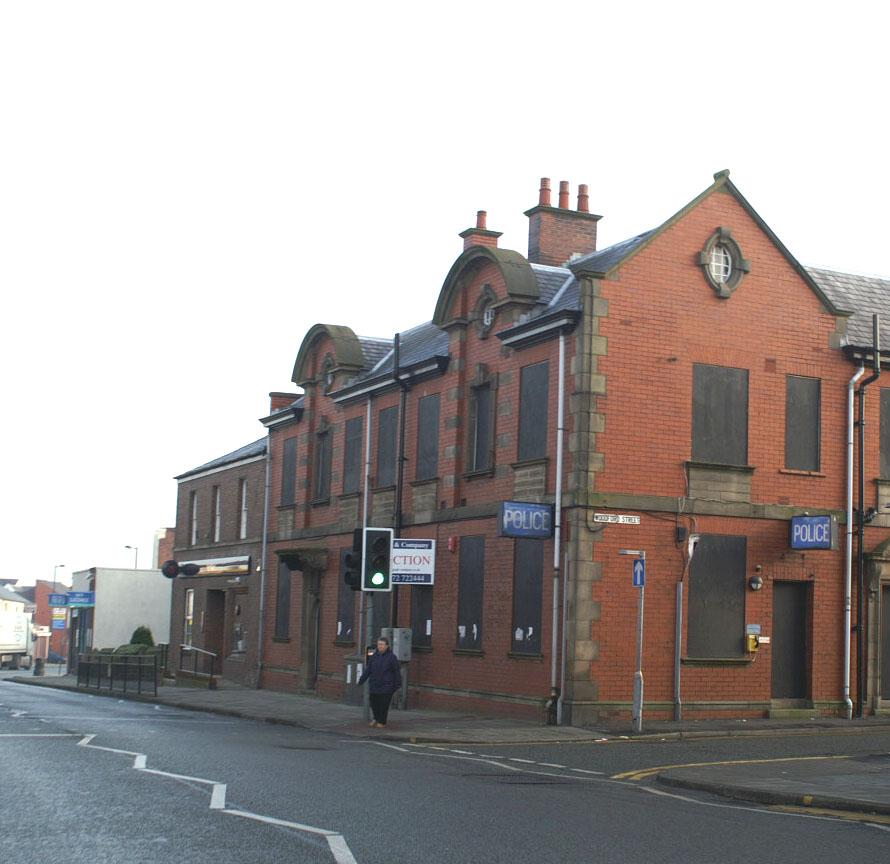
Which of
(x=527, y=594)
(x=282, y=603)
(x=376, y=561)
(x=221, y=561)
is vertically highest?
(x=221, y=561)

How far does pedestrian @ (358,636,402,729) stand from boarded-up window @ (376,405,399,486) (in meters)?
8.60

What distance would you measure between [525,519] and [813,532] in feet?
18.1

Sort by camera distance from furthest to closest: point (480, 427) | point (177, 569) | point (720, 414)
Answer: point (177, 569), point (480, 427), point (720, 414)

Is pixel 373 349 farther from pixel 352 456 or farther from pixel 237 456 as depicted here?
pixel 237 456

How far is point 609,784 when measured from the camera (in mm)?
15633

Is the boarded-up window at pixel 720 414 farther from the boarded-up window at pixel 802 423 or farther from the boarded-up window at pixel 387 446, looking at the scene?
the boarded-up window at pixel 387 446

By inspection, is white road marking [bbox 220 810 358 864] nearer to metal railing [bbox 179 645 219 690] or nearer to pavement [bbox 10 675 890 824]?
pavement [bbox 10 675 890 824]

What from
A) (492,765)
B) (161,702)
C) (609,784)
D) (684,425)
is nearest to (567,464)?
(684,425)

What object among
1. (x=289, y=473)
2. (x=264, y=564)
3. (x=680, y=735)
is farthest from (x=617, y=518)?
(x=264, y=564)

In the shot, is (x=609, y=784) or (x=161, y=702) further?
(x=161, y=702)

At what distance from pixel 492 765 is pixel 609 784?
2313 millimetres

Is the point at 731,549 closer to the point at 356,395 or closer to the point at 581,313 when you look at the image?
the point at 581,313

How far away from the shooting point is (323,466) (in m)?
37.2

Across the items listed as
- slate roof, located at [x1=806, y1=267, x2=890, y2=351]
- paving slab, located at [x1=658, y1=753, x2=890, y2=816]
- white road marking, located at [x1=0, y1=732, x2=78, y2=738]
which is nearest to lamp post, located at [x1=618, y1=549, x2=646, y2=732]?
paving slab, located at [x1=658, y1=753, x2=890, y2=816]
